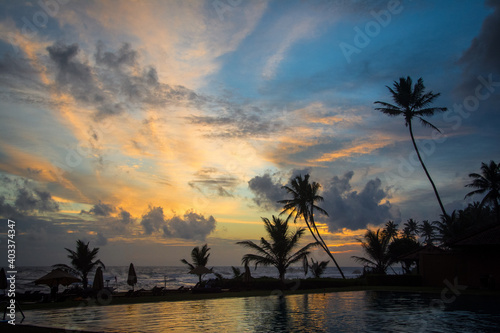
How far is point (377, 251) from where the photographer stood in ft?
122

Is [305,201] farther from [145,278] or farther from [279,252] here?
[145,278]

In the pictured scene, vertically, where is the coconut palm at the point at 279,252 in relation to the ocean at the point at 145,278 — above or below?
above

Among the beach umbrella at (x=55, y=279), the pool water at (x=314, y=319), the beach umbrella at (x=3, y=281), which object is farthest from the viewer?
the beach umbrella at (x=55, y=279)

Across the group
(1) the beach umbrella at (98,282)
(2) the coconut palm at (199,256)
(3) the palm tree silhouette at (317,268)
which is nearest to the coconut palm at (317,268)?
(3) the palm tree silhouette at (317,268)

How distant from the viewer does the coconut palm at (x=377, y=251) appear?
1467 inches

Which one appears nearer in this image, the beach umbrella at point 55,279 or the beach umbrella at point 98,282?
the beach umbrella at point 55,279

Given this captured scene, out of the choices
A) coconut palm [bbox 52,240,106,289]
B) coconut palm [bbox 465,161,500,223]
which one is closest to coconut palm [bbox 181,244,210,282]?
coconut palm [bbox 52,240,106,289]

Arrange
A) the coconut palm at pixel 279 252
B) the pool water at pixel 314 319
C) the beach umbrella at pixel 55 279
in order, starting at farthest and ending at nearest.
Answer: the coconut palm at pixel 279 252
the beach umbrella at pixel 55 279
the pool water at pixel 314 319

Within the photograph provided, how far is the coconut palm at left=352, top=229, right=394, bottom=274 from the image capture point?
122 ft

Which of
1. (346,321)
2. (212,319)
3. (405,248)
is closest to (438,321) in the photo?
(346,321)

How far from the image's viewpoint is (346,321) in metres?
12.6

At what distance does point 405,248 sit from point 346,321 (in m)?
32.1

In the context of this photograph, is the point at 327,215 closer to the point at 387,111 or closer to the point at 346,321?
the point at 387,111

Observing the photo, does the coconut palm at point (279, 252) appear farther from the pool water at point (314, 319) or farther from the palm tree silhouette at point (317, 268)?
the pool water at point (314, 319)
